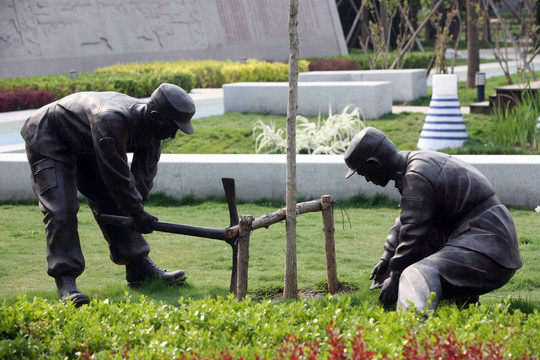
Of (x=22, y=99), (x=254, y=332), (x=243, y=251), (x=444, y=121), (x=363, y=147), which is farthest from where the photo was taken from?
(x=22, y=99)

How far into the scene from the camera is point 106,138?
511cm

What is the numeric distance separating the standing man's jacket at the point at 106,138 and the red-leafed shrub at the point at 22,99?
10665 mm

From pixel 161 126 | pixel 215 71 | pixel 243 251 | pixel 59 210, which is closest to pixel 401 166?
pixel 243 251

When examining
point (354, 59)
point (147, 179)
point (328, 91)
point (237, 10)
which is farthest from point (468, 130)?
point (237, 10)

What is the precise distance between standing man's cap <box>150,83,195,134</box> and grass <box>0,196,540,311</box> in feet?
3.96

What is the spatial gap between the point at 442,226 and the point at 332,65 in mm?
19749

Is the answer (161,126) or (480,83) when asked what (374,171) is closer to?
(161,126)

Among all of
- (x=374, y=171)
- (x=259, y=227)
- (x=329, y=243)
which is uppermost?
(x=374, y=171)

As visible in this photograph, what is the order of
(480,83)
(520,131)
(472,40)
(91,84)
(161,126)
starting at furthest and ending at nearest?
(472,40) → (91,84) → (480,83) → (520,131) → (161,126)

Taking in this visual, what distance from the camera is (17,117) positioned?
47.7 feet

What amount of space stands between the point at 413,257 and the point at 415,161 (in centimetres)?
58

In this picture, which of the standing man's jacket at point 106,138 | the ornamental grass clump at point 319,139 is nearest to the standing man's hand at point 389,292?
the standing man's jacket at point 106,138

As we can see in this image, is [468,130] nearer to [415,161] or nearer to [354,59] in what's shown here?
[415,161]

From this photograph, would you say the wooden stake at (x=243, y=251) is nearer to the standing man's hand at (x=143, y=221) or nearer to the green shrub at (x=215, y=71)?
the standing man's hand at (x=143, y=221)
